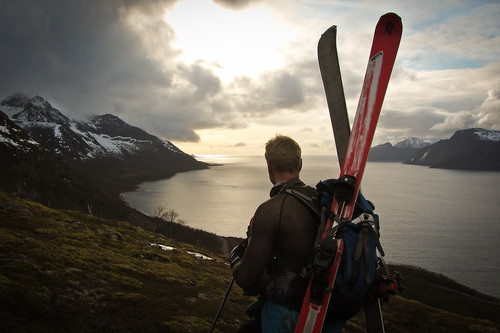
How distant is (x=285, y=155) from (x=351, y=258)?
140 cm

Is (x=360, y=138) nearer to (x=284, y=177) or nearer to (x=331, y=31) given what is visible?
(x=284, y=177)

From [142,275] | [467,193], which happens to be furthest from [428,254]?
[467,193]

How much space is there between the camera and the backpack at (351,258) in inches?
113

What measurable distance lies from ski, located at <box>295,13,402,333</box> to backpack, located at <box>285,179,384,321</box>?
0.34 feet

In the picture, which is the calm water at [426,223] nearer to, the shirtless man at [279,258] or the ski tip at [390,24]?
the ski tip at [390,24]

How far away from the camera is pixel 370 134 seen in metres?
4.14

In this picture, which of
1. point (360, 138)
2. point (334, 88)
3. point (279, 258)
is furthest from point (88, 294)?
point (334, 88)

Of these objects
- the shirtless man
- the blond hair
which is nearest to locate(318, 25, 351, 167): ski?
the blond hair

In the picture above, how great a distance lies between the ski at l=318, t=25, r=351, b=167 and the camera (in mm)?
4965

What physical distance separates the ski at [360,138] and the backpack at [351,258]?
102 millimetres

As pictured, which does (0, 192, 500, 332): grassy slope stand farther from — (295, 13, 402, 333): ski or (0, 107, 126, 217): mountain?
(0, 107, 126, 217): mountain

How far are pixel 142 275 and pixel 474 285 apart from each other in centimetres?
7409

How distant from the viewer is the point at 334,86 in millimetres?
5098

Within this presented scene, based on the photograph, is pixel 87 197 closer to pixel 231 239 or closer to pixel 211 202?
pixel 211 202
